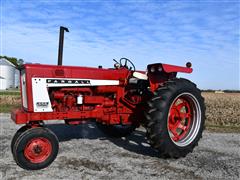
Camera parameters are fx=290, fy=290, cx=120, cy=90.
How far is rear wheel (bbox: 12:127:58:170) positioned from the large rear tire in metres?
1.63

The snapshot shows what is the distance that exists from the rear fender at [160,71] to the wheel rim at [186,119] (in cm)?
50

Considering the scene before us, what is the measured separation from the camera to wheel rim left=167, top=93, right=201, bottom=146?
5.49m

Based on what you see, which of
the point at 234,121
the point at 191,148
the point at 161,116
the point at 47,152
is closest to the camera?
the point at 47,152

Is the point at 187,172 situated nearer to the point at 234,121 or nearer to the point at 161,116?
the point at 161,116

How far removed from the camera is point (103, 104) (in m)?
5.44

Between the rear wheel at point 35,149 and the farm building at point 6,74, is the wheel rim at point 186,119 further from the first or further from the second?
the farm building at point 6,74

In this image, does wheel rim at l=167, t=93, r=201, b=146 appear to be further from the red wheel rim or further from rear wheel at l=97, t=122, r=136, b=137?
rear wheel at l=97, t=122, r=136, b=137

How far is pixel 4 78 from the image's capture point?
2307 inches

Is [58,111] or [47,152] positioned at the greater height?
[58,111]

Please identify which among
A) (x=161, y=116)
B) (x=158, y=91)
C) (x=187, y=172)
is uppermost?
(x=158, y=91)

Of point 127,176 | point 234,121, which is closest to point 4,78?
point 234,121

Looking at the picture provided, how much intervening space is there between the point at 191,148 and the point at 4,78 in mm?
58764

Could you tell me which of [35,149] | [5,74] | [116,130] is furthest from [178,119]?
[5,74]

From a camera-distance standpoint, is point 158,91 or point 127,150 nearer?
point 158,91
